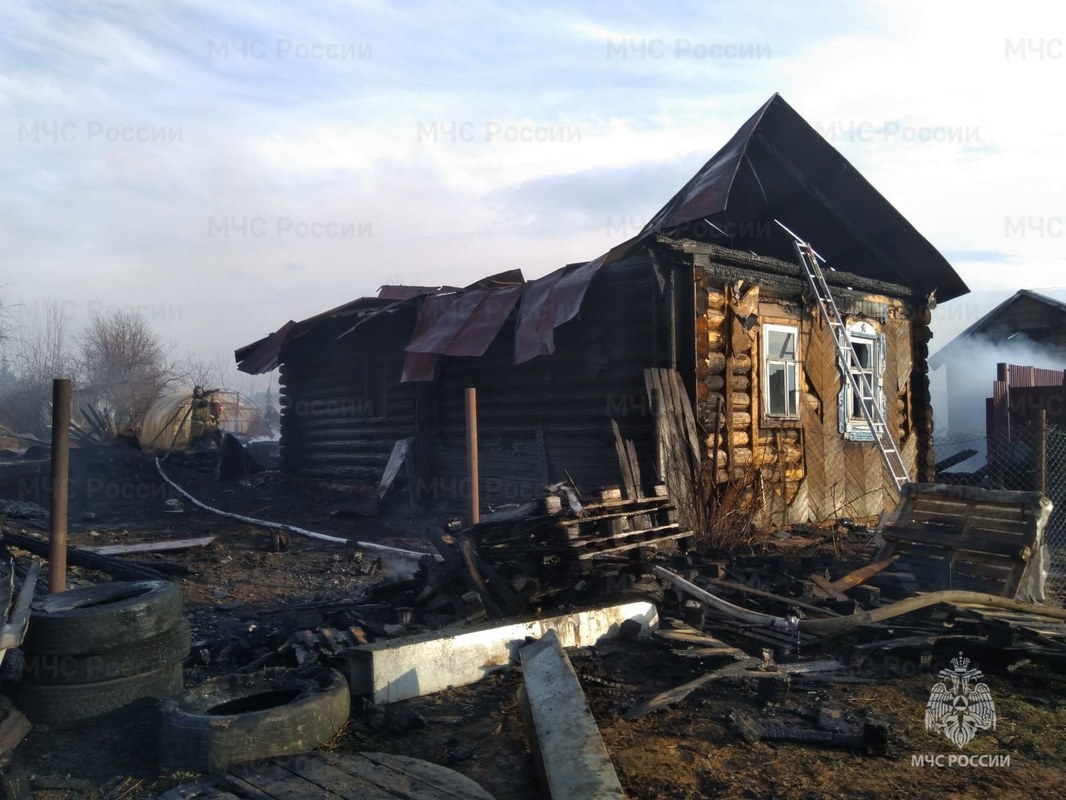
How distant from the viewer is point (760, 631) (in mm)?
5871

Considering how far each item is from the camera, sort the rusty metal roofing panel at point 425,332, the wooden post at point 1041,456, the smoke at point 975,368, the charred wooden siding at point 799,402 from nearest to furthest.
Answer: the wooden post at point 1041,456 < the charred wooden siding at point 799,402 < the rusty metal roofing panel at point 425,332 < the smoke at point 975,368

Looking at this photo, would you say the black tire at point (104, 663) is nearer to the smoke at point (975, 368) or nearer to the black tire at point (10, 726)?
the black tire at point (10, 726)

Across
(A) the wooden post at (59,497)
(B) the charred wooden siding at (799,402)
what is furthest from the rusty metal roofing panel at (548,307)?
(A) the wooden post at (59,497)

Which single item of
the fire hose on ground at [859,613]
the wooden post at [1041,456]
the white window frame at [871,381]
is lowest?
the fire hose on ground at [859,613]

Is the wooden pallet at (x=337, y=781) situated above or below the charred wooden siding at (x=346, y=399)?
below

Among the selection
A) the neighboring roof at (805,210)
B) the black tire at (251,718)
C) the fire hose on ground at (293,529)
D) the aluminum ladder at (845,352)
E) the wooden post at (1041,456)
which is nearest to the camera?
the black tire at (251,718)

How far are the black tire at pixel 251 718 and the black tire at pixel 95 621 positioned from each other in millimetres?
532

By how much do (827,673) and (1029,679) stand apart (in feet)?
4.45

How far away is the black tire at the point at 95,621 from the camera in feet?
13.9

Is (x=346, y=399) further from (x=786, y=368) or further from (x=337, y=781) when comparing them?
(x=337, y=781)

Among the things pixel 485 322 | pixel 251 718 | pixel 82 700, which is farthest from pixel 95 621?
pixel 485 322

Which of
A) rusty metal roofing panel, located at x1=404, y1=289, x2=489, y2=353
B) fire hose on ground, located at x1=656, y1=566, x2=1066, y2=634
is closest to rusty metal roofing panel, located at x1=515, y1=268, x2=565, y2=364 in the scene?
rusty metal roofing panel, located at x1=404, y1=289, x2=489, y2=353

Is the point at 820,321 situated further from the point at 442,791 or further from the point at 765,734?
the point at 442,791

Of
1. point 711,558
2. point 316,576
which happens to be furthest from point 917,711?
point 316,576
